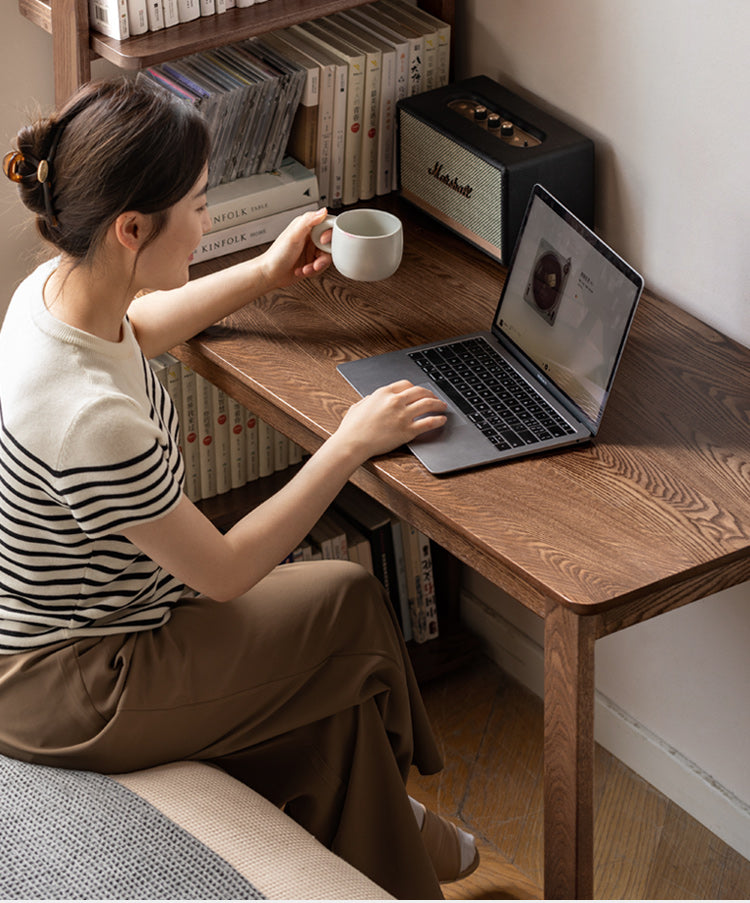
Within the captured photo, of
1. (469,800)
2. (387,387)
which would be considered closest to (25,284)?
(387,387)

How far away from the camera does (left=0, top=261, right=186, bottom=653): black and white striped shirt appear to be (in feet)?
4.21

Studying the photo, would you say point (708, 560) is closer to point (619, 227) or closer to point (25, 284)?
point (619, 227)

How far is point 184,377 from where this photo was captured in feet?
6.49

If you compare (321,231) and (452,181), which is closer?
(321,231)

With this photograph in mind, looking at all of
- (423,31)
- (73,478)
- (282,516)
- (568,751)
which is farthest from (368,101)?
(568,751)

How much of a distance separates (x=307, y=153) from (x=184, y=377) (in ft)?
1.33

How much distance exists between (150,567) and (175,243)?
377mm

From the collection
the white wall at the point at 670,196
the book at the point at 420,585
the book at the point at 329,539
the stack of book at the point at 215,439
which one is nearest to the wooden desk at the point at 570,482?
the white wall at the point at 670,196

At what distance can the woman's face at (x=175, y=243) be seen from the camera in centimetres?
137

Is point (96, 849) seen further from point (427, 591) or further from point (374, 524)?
point (427, 591)

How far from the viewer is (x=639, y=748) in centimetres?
210

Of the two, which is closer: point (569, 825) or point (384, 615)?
point (569, 825)

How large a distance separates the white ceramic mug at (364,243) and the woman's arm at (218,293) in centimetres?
3

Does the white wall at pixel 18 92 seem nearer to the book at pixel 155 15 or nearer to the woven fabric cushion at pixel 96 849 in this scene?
the book at pixel 155 15
